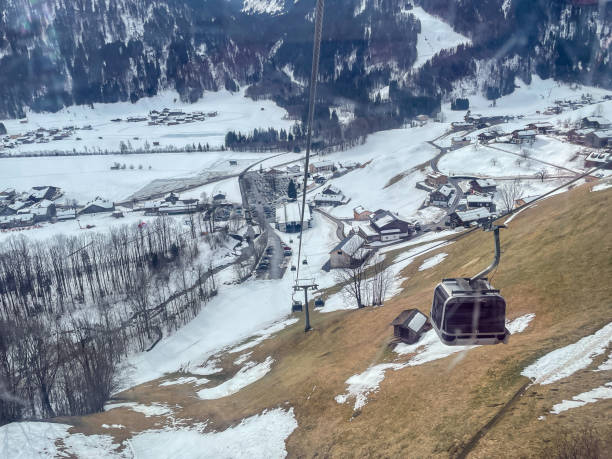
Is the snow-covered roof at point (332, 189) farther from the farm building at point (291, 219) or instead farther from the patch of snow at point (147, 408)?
the patch of snow at point (147, 408)

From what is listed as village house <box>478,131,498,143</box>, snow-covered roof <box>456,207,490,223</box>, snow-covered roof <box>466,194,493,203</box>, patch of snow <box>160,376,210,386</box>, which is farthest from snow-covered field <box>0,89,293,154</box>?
patch of snow <box>160,376,210,386</box>

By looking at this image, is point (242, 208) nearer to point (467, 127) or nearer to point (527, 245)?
point (527, 245)

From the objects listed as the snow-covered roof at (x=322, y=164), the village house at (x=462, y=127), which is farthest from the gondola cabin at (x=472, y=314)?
the village house at (x=462, y=127)

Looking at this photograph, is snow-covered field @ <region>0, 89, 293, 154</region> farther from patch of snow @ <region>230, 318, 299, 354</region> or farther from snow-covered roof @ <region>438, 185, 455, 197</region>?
patch of snow @ <region>230, 318, 299, 354</region>

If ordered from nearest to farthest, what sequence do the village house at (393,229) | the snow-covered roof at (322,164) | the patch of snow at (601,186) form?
the patch of snow at (601,186)
the village house at (393,229)
the snow-covered roof at (322,164)

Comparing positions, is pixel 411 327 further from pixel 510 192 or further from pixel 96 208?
pixel 96 208

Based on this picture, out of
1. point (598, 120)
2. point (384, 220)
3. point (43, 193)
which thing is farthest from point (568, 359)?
point (43, 193)
